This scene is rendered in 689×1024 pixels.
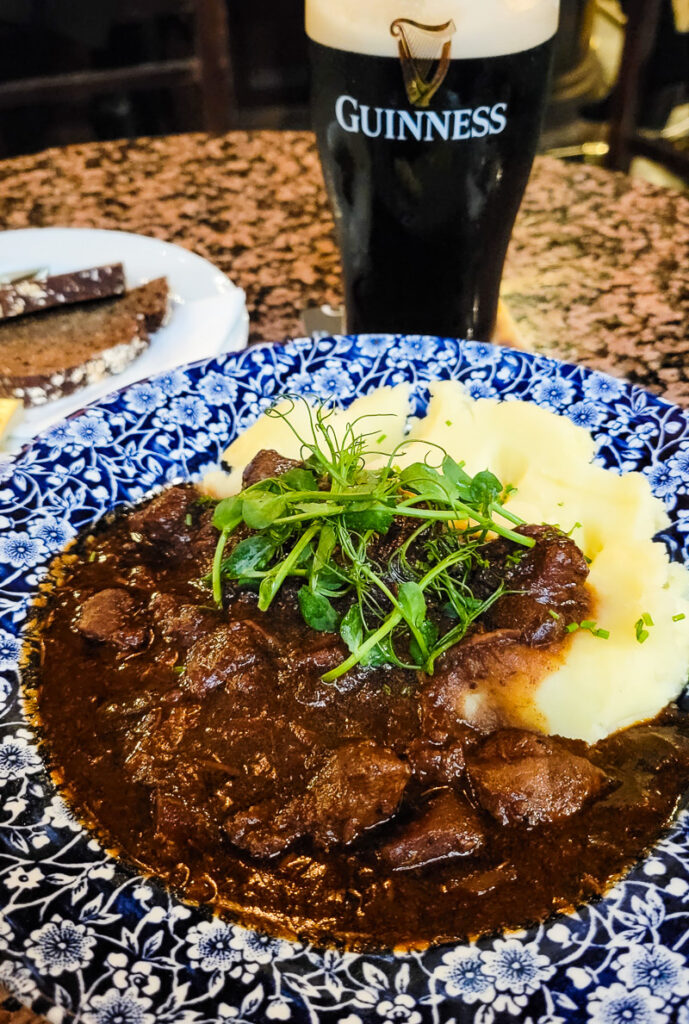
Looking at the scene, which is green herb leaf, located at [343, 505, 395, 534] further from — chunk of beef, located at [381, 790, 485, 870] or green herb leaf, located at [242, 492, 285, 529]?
chunk of beef, located at [381, 790, 485, 870]

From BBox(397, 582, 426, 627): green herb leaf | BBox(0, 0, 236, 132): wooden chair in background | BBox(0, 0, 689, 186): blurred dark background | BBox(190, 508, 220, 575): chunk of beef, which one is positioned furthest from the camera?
BBox(0, 0, 689, 186): blurred dark background

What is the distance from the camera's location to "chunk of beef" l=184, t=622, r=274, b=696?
229 cm

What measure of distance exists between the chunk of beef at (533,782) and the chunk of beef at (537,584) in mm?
302

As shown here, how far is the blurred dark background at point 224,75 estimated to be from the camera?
7.48 m

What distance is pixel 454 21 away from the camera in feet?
8.96

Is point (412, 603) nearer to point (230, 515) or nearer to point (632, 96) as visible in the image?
point (230, 515)

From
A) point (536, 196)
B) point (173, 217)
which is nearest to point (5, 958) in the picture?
point (173, 217)

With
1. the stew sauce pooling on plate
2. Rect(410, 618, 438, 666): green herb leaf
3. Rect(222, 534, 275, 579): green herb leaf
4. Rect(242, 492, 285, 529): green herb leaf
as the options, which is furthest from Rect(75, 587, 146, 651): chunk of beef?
Rect(410, 618, 438, 666): green herb leaf

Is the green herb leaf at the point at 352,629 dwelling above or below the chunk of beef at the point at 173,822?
above

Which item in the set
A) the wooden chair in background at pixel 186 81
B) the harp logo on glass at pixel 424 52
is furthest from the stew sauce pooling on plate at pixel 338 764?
the wooden chair in background at pixel 186 81

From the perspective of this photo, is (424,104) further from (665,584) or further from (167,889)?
(167,889)

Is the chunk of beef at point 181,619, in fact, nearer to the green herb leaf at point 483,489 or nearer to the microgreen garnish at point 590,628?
the green herb leaf at point 483,489

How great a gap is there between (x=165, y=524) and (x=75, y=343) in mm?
1482

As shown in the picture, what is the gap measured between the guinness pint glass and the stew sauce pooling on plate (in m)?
1.14
